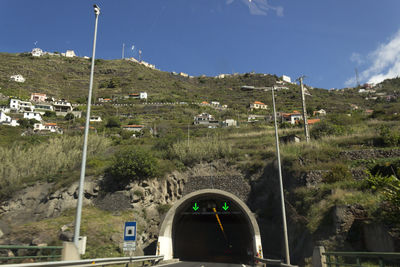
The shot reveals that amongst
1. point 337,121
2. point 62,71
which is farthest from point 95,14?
point 62,71

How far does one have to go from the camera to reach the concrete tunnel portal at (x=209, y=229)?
25031 millimetres

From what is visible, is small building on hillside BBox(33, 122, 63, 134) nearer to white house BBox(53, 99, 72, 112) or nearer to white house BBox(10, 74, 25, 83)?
white house BBox(53, 99, 72, 112)

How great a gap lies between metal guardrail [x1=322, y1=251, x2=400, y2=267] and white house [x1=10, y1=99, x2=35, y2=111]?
367 ft

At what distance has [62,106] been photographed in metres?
111

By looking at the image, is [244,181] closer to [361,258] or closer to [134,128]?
[361,258]

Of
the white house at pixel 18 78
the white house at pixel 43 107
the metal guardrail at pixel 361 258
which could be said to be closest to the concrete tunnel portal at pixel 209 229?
the metal guardrail at pixel 361 258

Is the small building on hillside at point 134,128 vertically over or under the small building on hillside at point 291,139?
over

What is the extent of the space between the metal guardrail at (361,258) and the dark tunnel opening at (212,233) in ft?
62.0

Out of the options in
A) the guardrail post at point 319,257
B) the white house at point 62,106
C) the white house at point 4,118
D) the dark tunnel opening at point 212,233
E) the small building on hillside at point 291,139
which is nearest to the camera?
the guardrail post at point 319,257

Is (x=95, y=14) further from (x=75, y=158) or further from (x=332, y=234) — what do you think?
(x=75, y=158)

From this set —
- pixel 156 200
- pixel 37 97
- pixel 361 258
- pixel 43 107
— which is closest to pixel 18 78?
pixel 37 97

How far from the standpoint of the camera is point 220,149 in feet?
117

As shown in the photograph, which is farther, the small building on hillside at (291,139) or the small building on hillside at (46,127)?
the small building on hillside at (46,127)

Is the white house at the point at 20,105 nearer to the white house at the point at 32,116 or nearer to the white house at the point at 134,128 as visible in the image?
the white house at the point at 32,116
